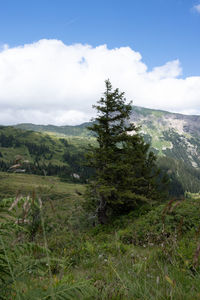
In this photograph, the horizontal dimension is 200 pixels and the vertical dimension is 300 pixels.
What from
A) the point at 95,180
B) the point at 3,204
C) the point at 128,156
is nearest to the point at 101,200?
the point at 95,180

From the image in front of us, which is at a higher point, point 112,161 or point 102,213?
point 112,161

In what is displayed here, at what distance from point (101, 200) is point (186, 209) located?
346 inches

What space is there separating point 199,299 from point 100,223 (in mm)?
18368

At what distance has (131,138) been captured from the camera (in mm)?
19922

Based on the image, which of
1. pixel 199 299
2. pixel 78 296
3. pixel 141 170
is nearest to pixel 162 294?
pixel 199 299

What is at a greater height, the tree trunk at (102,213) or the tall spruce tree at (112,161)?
the tall spruce tree at (112,161)

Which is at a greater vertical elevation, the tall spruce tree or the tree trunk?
the tall spruce tree

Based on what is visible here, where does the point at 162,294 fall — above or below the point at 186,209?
above

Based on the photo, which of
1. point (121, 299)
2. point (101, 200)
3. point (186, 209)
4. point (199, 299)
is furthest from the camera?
point (101, 200)

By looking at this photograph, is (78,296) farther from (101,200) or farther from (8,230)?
(101,200)

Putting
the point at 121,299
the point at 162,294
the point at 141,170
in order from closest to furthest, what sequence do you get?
1. the point at 162,294
2. the point at 121,299
3. the point at 141,170

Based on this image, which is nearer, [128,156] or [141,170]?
[128,156]

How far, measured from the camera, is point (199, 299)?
5.72 ft

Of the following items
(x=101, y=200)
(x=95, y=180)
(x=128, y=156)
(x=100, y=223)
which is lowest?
(x=100, y=223)
